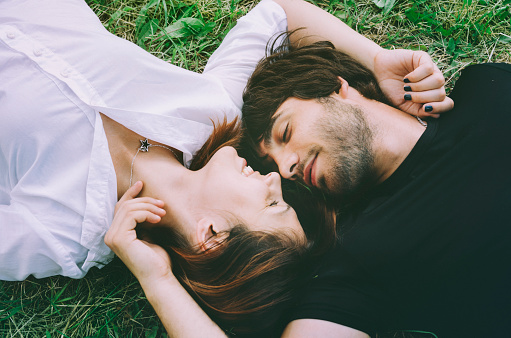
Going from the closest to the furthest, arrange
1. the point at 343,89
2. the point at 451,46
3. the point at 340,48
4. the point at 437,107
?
the point at 437,107 → the point at 343,89 → the point at 340,48 → the point at 451,46

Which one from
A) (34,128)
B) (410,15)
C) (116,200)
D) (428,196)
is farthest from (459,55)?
(34,128)

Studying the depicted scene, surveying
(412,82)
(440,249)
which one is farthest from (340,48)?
(440,249)

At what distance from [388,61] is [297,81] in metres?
0.65

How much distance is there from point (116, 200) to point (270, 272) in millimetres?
1022

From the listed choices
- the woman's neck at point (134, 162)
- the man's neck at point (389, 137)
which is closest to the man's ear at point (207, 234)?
the woman's neck at point (134, 162)

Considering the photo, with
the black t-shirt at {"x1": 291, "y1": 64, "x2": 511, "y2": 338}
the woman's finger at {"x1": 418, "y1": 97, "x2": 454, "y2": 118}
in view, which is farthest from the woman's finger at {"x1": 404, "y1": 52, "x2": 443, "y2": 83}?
the black t-shirt at {"x1": 291, "y1": 64, "x2": 511, "y2": 338}

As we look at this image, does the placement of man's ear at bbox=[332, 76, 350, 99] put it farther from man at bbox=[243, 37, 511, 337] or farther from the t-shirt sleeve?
the t-shirt sleeve

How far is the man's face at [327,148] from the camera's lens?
2250 millimetres

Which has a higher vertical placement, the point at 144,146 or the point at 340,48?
the point at 340,48

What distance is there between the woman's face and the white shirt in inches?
13.9

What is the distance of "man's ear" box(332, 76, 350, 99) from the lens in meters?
2.44

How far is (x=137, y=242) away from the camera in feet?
6.54

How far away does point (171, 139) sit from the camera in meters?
2.22

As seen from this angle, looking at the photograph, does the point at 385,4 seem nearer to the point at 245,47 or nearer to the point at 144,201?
Answer: the point at 245,47
